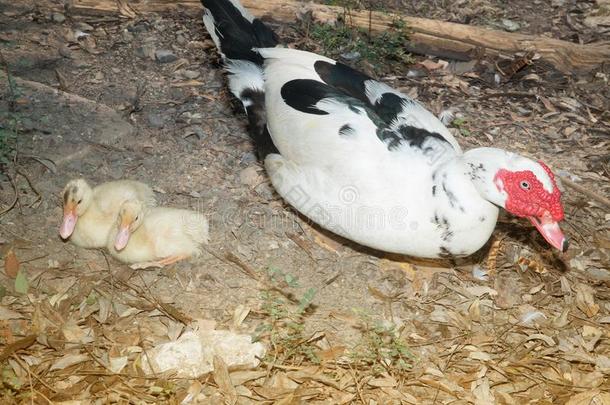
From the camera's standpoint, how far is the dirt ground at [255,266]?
9.14 ft

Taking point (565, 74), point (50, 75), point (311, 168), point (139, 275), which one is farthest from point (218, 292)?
point (565, 74)

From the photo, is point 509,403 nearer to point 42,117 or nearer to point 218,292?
point 218,292

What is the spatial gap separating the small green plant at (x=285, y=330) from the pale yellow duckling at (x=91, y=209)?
798 millimetres

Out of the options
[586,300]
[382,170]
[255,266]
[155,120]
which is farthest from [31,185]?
[586,300]

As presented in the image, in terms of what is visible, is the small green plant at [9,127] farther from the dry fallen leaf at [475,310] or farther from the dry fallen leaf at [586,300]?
the dry fallen leaf at [586,300]

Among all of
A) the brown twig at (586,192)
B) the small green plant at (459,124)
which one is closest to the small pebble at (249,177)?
the small green plant at (459,124)

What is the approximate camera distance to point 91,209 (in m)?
3.20

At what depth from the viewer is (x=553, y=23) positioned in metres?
4.95

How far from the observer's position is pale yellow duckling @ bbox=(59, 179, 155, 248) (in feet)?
10.2

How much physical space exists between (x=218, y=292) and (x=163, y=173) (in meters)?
0.80

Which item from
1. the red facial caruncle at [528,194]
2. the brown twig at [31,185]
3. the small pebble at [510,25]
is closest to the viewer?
the red facial caruncle at [528,194]

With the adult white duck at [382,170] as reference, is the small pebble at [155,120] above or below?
below

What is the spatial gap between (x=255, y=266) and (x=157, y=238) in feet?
1.50

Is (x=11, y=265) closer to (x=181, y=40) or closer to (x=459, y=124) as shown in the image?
(x=181, y=40)
